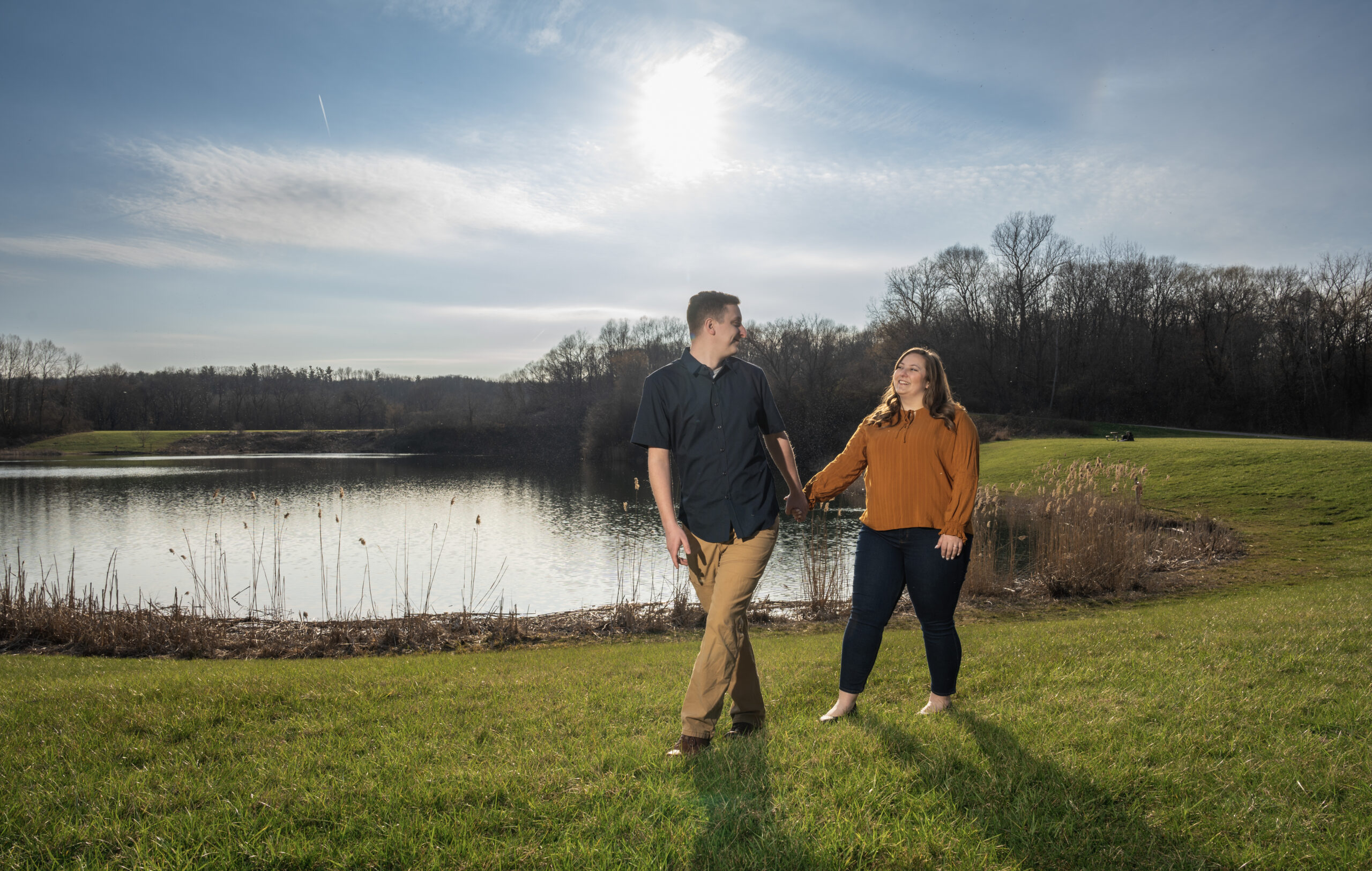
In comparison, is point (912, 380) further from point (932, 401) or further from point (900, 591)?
point (900, 591)

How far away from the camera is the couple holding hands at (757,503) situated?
315 cm

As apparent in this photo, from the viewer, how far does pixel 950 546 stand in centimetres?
330

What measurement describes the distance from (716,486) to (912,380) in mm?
1153

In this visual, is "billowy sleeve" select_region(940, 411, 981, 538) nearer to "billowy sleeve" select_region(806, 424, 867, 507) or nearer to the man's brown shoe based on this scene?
"billowy sleeve" select_region(806, 424, 867, 507)

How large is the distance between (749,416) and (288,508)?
1002 inches

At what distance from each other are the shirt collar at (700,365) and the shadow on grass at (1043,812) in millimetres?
1778

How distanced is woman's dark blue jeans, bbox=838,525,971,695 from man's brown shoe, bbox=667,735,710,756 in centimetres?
81

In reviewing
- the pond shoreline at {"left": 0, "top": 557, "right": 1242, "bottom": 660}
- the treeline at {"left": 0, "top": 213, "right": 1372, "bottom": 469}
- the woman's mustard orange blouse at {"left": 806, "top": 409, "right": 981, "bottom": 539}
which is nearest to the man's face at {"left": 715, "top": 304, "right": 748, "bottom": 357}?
the woman's mustard orange blouse at {"left": 806, "top": 409, "right": 981, "bottom": 539}

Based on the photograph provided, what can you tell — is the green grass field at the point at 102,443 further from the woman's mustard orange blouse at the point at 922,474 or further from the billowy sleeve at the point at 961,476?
the billowy sleeve at the point at 961,476

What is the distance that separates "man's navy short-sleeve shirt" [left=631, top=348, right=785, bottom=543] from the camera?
3197 millimetres

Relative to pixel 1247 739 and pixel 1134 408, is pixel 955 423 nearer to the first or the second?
pixel 1247 739

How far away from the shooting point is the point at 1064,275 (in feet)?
176

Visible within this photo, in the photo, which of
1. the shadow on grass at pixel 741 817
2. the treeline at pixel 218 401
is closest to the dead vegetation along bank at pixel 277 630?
the shadow on grass at pixel 741 817

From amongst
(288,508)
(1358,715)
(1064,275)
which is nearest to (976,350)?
(1064,275)
